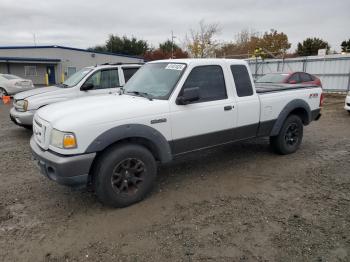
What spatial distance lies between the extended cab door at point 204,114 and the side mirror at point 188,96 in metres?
0.08

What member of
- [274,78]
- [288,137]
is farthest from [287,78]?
[288,137]

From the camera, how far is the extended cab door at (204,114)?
13.5 ft

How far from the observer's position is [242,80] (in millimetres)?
4871

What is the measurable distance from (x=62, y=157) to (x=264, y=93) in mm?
A: 3633

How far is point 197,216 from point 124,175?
3.49 feet

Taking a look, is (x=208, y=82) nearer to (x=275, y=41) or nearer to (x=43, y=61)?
(x=43, y=61)

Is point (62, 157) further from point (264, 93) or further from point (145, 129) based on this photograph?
point (264, 93)

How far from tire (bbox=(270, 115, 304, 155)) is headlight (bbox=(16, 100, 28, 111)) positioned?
577 cm

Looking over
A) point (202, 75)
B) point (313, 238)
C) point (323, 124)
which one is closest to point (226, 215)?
point (313, 238)

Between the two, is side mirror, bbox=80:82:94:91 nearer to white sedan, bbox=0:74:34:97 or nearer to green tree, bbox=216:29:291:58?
white sedan, bbox=0:74:34:97

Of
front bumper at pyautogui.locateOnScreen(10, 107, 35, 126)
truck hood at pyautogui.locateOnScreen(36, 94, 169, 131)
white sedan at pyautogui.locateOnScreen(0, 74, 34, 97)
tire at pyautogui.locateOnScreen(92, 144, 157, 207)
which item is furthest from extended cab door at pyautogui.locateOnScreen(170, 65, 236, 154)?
white sedan at pyautogui.locateOnScreen(0, 74, 34, 97)

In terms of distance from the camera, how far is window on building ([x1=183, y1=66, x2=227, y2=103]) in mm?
4289

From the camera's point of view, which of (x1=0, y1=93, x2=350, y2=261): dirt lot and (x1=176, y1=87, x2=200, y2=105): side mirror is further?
(x1=176, y1=87, x2=200, y2=105): side mirror

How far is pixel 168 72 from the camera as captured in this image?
4.39m
